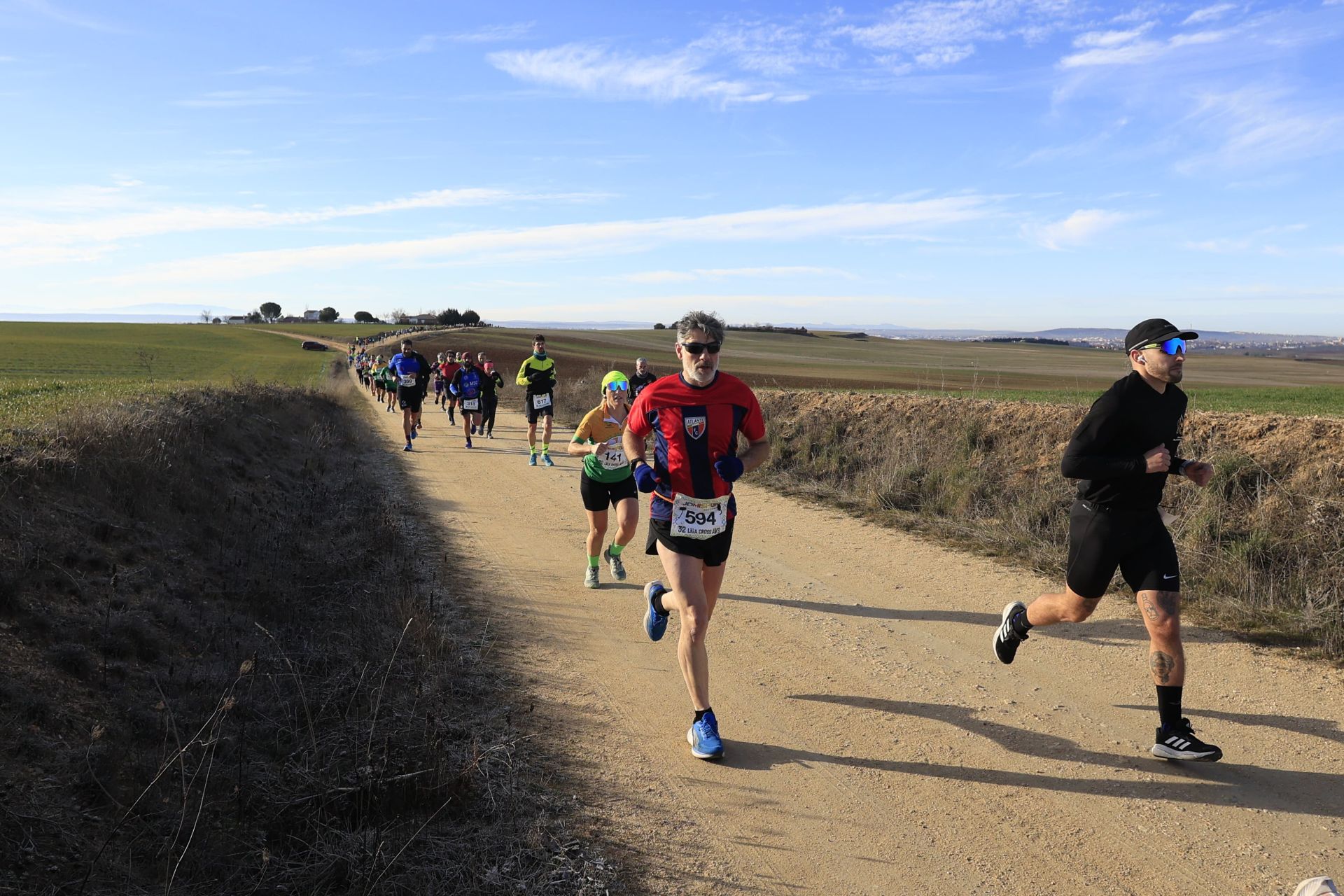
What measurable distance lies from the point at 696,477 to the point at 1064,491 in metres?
6.88

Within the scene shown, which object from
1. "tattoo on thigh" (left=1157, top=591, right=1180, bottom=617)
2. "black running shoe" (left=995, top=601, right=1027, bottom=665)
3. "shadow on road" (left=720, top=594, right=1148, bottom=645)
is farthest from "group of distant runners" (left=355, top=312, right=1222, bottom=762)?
"shadow on road" (left=720, top=594, right=1148, bottom=645)

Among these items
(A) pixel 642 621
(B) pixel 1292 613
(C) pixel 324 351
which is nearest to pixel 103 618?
(A) pixel 642 621

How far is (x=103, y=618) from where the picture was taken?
5582mm

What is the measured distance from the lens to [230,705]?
359 cm

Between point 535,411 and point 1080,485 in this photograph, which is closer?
point 1080,485

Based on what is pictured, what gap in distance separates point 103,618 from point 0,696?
135cm

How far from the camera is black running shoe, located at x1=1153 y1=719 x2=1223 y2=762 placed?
4.43m

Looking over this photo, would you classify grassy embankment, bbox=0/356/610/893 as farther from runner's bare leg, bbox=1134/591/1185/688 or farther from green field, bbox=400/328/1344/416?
green field, bbox=400/328/1344/416

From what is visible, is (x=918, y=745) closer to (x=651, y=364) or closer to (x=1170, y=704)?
(x=1170, y=704)

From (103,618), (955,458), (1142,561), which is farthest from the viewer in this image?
(955,458)

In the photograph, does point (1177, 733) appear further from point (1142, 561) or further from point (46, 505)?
point (46, 505)

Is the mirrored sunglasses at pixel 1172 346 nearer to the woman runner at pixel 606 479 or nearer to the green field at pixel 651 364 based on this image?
the woman runner at pixel 606 479

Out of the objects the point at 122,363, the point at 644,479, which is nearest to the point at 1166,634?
the point at 644,479

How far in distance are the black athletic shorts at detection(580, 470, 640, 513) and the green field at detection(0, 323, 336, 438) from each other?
5.35 m
